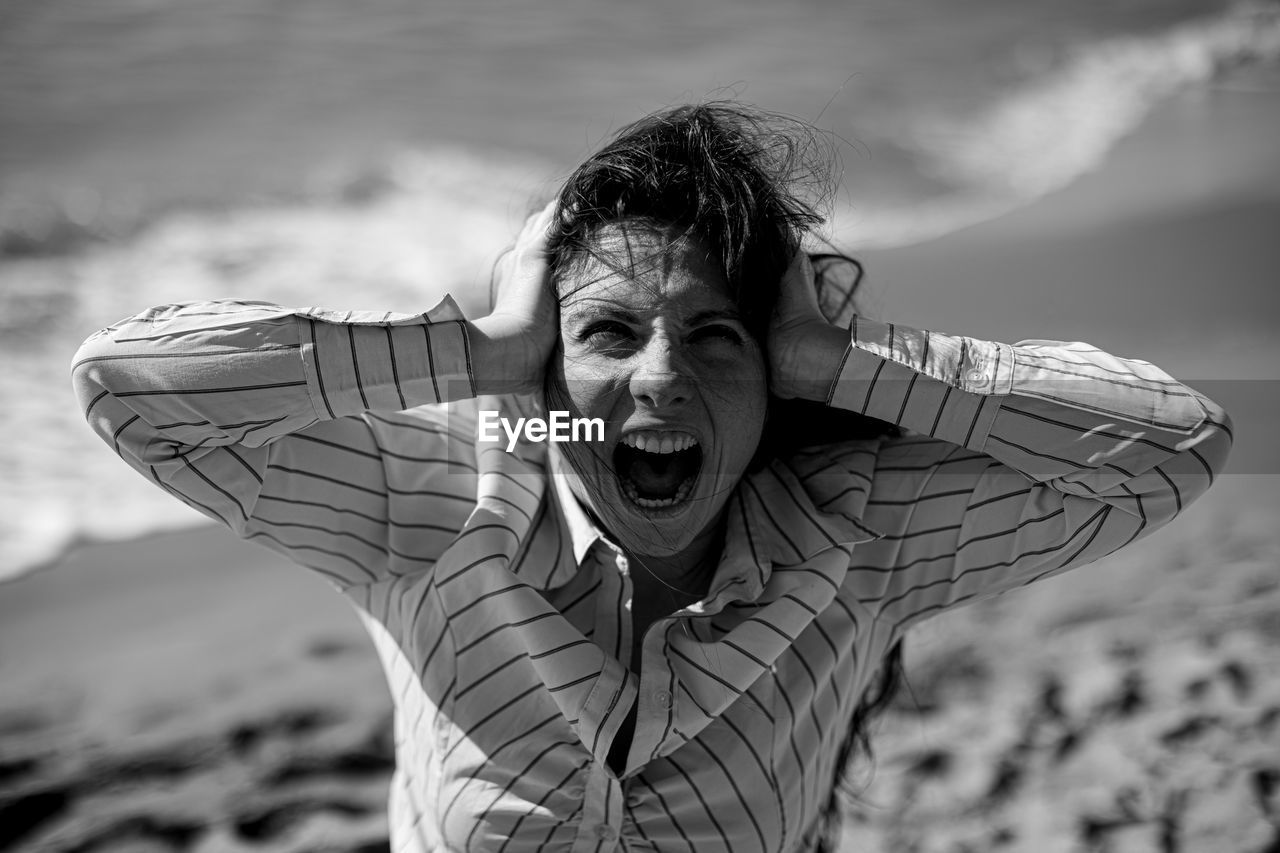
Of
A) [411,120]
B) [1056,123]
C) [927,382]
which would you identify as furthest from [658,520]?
[411,120]

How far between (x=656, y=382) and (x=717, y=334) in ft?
0.61

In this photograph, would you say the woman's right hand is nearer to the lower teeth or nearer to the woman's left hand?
the lower teeth

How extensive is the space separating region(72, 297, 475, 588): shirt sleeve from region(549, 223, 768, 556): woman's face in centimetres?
22

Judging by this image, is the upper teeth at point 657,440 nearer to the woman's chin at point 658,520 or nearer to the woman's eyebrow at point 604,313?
the woman's chin at point 658,520

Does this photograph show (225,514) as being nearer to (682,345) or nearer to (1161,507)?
(682,345)

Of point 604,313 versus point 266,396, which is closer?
point 266,396

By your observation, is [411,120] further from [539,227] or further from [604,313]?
[604,313]

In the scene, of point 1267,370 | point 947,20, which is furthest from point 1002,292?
point 947,20

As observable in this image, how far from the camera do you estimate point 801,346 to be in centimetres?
209

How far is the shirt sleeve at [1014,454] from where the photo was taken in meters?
2.03

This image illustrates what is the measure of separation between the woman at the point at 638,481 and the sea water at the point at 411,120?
3.17m

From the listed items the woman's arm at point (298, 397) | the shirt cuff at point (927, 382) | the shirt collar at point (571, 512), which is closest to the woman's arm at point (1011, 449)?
the shirt cuff at point (927, 382)

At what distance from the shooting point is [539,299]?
206 cm

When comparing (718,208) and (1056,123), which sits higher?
(1056,123)
